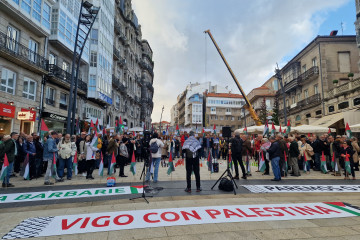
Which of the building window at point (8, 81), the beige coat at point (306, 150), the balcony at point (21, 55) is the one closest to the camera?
the beige coat at point (306, 150)

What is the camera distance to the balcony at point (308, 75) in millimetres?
28355

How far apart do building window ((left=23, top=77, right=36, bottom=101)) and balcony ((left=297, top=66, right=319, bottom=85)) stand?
30.5 m

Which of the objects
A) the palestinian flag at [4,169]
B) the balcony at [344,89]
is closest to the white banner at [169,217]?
the palestinian flag at [4,169]

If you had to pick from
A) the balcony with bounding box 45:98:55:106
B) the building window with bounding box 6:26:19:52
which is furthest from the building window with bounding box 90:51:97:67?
the building window with bounding box 6:26:19:52

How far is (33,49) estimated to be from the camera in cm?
1914

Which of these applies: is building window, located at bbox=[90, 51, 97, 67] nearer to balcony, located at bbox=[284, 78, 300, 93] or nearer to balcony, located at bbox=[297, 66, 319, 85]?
balcony, located at bbox=[297, 66, 319, 85]

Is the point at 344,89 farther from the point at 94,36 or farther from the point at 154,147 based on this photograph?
the point at 94,36

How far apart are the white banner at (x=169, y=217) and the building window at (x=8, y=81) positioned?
1550cm

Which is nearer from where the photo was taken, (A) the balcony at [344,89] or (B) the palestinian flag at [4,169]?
(B) the palestinian flag at [4,169]

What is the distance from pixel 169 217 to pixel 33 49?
20.5m

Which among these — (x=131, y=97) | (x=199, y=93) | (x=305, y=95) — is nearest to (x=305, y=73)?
(x=305, y=95)

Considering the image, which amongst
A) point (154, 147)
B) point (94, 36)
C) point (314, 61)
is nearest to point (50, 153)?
point (154, 147)

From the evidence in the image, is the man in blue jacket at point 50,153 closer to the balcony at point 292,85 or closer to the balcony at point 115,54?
the balcony at point 115,54

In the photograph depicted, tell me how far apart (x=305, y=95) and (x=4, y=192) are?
34238 mm
